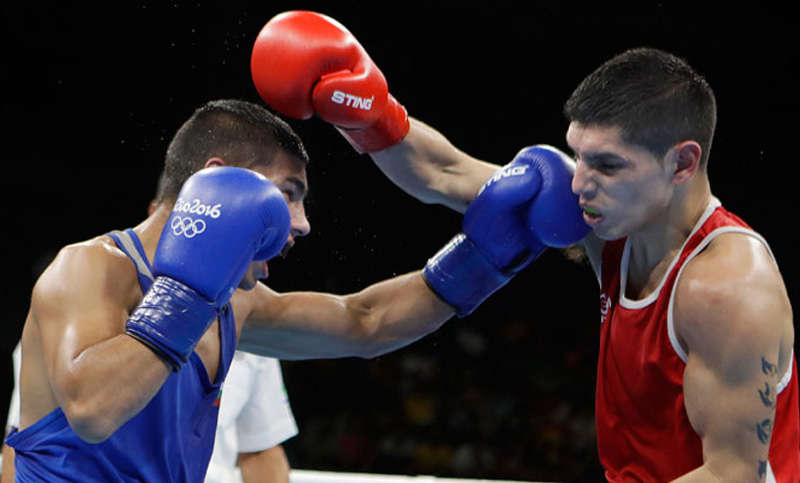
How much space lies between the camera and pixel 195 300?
6.36 ft

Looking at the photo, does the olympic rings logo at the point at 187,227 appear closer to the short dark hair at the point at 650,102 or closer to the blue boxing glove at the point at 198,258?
the blue boxing glove at the point at 198,258

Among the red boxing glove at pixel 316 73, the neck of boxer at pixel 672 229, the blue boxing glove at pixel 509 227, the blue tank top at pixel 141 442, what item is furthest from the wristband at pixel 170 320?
the neck of boxer at pixel 672 229

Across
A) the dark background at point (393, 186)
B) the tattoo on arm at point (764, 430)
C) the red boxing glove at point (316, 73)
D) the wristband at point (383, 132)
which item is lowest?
the dark background at point (393, 186)

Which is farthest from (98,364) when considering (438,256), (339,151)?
(339,151)

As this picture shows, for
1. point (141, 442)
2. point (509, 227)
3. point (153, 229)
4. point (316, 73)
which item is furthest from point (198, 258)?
point (509, 227)

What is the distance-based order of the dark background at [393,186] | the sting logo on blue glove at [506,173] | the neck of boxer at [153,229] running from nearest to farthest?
the neck of boxer at [153,229]
the sting logo on blue glove at [506,173]
the dark background at [393,186]

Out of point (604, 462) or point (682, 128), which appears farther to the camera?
point (604, 462)

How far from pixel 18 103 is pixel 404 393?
3.27m

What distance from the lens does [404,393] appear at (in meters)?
6.45

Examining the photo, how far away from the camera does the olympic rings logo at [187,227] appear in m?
1.96

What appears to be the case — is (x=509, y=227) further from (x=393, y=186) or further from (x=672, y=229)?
(x=393, y=186)

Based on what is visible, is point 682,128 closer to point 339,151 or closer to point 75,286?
point 75,286

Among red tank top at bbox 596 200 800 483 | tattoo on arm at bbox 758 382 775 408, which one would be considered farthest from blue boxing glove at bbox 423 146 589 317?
tattoo on arm at bbox 758 382 775 408

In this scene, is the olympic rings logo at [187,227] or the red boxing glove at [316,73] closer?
the olympic rings logo at [187,227]
